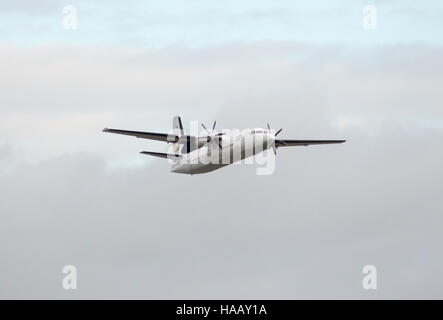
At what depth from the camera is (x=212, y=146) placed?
56.0 meters

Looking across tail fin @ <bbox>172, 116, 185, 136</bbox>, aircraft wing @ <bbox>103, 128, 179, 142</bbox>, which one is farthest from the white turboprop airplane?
tail fin @ <bbox>172, 116, 185, 136</bbox>

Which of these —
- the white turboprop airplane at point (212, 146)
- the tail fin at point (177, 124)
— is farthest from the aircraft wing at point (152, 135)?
the tail fin at point (177, 124)

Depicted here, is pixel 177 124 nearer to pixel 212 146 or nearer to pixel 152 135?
pixel 152 135

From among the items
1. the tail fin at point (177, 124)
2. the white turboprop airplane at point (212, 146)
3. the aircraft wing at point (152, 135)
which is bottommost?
the white turboprop airplane at point (212, 146)

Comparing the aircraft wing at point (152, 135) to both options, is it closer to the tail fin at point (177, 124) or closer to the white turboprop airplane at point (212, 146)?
the white turboprop airplane at point (212, 146)

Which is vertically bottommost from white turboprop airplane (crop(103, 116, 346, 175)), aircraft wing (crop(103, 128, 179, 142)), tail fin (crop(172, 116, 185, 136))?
white turboprop airplane (crop(103, 116, 346, 175))

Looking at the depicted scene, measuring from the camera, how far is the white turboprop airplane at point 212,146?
5353 cm

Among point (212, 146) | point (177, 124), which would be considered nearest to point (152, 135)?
point (212, 146)

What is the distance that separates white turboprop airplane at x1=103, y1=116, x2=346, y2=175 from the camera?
53531 millimetres

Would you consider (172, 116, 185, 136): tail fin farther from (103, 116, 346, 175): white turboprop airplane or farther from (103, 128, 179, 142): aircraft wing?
(103, 128, 179, 142): aircraft wing
